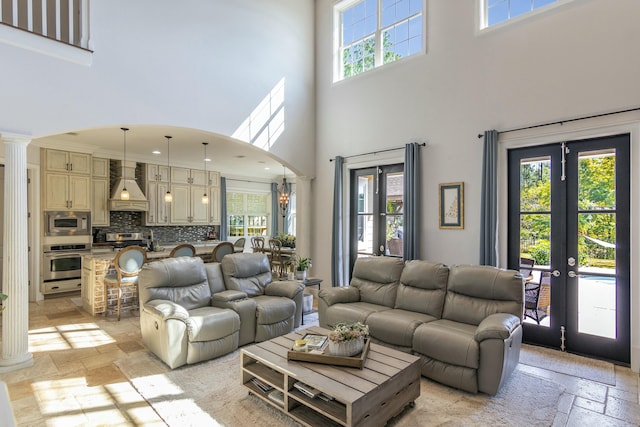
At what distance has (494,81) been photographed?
4.24 meters

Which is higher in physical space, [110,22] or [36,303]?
[110,22]

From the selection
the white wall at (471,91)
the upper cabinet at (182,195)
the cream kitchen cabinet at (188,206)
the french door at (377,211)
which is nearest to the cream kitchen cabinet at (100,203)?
the upper cabinet at (182,195)

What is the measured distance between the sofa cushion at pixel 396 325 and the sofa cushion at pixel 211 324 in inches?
56.8

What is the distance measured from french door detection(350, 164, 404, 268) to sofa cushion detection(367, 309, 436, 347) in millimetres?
1711

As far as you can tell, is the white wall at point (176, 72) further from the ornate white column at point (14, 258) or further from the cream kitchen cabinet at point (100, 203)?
the cream kitchen cabinet at point (100, 203)

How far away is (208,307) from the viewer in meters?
4.03

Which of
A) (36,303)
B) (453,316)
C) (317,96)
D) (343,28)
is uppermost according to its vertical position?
(343,28)

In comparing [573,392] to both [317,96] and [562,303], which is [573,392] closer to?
[562,303]

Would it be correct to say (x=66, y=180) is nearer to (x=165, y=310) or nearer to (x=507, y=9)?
(x=165, y=310)

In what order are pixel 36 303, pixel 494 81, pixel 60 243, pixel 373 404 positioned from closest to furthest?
pixel 373 404
pixel 494 81
pixel 36 303
pixel 60 243

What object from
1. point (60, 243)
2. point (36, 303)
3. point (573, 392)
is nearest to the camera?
point (573, 392)

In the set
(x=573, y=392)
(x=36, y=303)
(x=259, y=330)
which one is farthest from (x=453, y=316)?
(x=36, y=303)

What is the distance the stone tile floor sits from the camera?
2.56m

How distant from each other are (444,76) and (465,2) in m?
0.92
